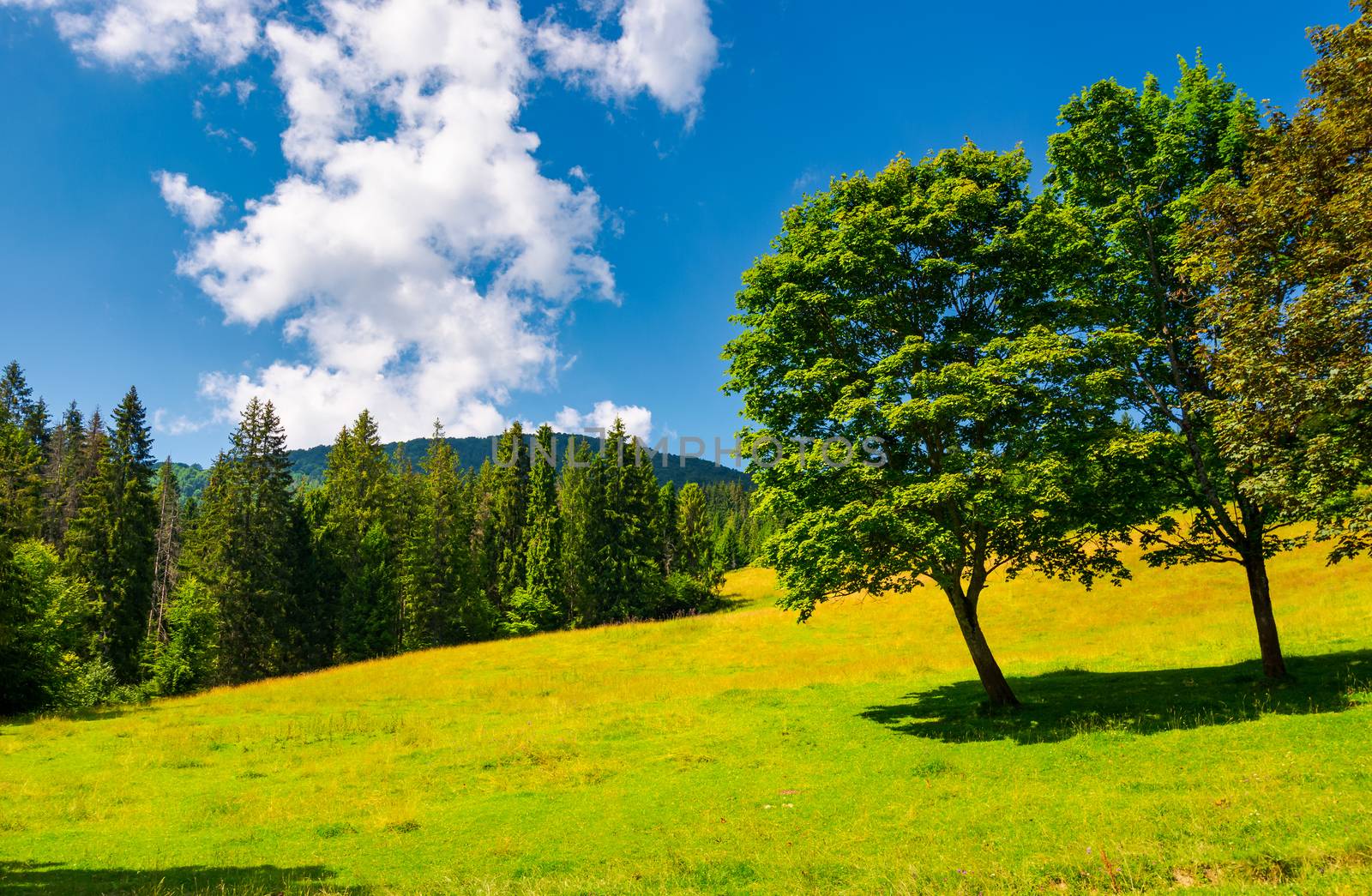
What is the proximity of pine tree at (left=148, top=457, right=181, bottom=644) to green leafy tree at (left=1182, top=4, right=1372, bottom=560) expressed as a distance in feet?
200

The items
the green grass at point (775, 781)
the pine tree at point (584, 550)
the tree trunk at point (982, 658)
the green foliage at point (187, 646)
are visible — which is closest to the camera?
the green grass at point (775, 781)

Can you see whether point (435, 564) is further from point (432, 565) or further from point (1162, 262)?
point (1162, 262)

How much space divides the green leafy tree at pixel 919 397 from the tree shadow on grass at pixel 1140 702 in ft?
5.75

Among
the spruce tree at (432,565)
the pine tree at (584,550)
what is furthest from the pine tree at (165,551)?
the pine tree at (584,550)

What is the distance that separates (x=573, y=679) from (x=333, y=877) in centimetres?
2545

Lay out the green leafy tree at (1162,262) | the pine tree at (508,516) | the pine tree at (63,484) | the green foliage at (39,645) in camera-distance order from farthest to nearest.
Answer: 1. the pine tree at (508,516)
2. the pine tree at (63,484)
3. the green foliage at (39,645)
4. the green leafy tree at (1162,262)

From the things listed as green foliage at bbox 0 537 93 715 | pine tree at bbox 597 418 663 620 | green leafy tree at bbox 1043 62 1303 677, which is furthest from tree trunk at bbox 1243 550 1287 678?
pine tree at bbox 597 418 663 620

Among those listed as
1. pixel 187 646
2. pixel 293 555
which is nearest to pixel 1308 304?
pixel 187 646

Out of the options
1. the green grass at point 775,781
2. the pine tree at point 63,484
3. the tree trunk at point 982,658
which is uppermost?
the pine tree at point 63,484

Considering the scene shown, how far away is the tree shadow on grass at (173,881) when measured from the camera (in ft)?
32.8

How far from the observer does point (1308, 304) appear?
11305mm

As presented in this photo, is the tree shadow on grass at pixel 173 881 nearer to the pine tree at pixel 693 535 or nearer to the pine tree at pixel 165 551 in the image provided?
the pine tree at pixel 165 551

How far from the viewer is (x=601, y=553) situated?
203 ft

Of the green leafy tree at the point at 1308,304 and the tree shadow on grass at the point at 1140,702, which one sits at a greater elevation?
the green leafy tree at the point at 1308,304
